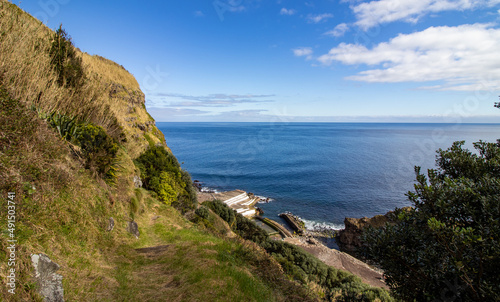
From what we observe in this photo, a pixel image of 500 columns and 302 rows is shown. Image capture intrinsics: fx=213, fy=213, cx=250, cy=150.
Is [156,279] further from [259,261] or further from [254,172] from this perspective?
[254,172]

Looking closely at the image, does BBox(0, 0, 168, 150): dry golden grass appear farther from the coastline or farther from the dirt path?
the dirt path

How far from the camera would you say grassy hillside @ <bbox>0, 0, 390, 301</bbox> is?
554cm

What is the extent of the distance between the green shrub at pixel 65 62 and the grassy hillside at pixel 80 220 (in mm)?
64

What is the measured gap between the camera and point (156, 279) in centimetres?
717

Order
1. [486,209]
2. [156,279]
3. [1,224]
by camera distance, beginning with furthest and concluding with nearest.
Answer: [156,279]
[486,209]
[1,224]

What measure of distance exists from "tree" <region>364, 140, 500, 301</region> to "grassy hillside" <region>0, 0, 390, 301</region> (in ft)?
12.2

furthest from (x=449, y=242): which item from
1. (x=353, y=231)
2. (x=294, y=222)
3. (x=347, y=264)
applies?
(x=294, y=222)

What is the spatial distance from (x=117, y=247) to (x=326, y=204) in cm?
4541

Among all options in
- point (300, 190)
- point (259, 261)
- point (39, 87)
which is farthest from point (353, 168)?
point (39, 87)

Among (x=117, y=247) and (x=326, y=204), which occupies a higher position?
(x=117, y=247)

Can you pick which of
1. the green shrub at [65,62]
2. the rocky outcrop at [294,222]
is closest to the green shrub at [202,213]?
the green shrub at [65,62]

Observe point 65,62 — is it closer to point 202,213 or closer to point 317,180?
point 202,213

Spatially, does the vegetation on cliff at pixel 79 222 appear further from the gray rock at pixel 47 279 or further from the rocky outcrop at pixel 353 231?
the rocky outcrop at pixel 353 231

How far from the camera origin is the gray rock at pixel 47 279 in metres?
4.63
